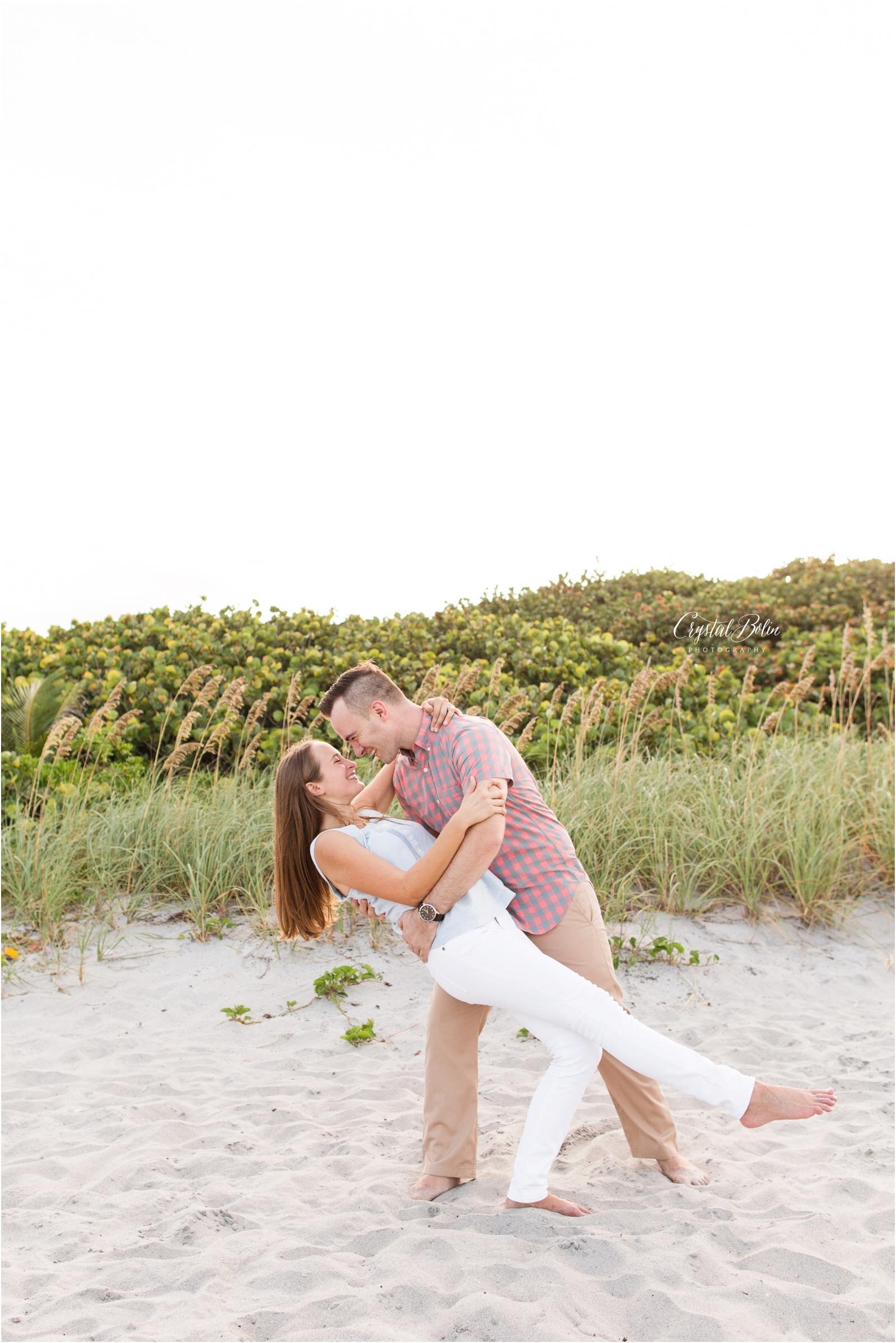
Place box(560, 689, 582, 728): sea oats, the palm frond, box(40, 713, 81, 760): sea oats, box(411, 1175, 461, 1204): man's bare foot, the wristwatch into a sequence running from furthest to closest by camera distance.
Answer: the palm frond
box(560, 689, 582, 728): sea oats
box(40, 713, 81, 760): sea oats
box(411, 1175, 461, 1204): man's bare foot
the wristwatch

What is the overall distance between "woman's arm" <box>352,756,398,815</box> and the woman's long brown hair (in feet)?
0.93

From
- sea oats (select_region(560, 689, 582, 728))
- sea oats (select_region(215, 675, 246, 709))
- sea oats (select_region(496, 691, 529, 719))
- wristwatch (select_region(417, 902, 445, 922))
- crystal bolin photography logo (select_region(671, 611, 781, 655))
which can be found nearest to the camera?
wristwatch (select_region(417, 902, 445, 922))

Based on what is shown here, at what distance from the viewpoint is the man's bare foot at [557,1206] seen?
3.58 metres

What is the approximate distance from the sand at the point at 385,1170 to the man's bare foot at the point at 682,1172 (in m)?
0.04

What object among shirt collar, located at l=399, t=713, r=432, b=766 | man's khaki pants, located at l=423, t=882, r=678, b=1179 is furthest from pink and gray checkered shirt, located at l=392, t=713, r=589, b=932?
man's khaki pants, located at l=423, t=882, r=678, b=1179

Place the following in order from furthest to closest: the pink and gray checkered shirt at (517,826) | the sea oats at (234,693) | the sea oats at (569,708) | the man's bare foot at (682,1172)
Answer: the sea oats at (569,708) < the sea oats at (234,693) < the man's bare foot at (682,1172) < the pink and gray checkered shirt at (517,826)

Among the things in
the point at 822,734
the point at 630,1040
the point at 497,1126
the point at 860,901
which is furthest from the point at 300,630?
the point at 630,1040

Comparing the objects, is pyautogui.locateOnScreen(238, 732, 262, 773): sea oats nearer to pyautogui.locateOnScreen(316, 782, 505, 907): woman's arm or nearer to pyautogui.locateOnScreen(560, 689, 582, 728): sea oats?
pyautogui.locateOnScreen(560, 689, 582, 728): sea oats

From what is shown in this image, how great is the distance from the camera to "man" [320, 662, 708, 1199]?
3.65 m

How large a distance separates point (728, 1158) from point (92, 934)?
4113mm

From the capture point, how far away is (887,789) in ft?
24.0

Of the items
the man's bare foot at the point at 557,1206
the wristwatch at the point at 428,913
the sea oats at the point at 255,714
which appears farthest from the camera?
the sea oats at the point at 255,714

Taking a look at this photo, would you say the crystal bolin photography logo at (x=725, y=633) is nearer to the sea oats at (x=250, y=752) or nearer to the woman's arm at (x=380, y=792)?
the sea oats at (x=250, y=752)

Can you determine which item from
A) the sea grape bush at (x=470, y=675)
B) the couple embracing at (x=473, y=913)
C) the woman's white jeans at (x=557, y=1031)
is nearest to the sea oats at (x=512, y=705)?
the sea grape bush at (x=470, y=675)
